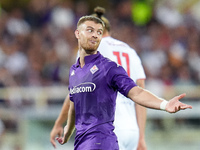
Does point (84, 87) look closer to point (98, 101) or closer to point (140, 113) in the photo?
point (98, 101)

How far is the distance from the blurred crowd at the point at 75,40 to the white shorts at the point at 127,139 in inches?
238

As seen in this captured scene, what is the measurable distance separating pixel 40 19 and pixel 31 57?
164 centimetres

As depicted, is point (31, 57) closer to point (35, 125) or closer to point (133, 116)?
point (35, 125)

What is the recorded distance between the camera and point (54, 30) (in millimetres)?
13633

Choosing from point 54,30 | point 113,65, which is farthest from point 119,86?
point 54,30

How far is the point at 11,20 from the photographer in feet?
→ 44.6

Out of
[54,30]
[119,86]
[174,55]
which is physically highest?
[54,30]

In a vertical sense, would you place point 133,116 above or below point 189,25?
below

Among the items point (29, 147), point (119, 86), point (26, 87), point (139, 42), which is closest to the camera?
point (119, 86)

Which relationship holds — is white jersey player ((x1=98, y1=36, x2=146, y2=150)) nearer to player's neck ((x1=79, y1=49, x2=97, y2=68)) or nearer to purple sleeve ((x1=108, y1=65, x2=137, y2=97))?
player's neck ((x1=79, y1=49, x2=97, y2=68))

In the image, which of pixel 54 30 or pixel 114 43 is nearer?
pixel 114 43

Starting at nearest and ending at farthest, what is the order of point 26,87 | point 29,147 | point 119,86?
point 119,86
point 29,147
point 26,87

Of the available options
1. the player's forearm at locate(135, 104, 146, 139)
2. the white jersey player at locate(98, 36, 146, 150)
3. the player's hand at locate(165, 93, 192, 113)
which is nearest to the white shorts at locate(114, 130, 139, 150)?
the white jersey player at locate(98, 36, 146, 150)

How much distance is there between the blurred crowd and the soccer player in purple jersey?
7.22m
